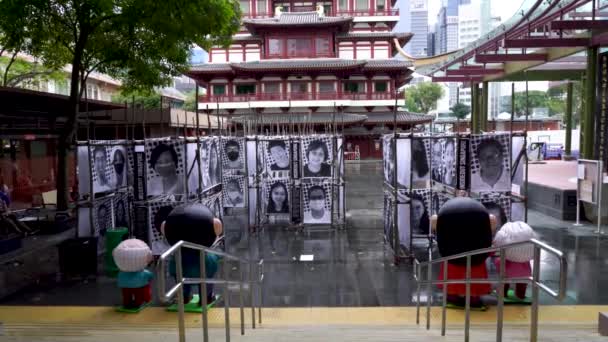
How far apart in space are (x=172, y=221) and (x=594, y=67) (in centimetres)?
1221

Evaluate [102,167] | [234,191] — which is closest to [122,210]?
[102,167]

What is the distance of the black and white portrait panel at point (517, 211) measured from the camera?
8.69 metres

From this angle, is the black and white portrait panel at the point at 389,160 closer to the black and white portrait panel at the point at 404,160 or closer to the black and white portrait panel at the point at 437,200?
the black and white portrait panel at the point at 404,160

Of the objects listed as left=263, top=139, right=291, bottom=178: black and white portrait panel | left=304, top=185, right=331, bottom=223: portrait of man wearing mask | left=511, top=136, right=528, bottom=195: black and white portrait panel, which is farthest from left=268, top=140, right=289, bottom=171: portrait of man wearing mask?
left=511, top=136, right=528, bottom=195: black and white portrait panel

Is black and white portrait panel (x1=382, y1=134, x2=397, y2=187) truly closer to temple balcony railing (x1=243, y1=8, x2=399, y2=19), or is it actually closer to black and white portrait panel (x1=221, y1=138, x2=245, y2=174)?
black and white portrait panel (x1=221, y1=138, x2=245, y2=174)

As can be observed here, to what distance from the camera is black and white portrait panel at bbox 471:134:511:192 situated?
28.0 ft

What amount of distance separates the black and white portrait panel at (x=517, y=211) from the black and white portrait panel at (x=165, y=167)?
5872mm

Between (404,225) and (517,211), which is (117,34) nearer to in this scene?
(404,225)

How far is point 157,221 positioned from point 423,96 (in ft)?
209

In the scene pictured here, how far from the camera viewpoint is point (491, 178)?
28.2 feet

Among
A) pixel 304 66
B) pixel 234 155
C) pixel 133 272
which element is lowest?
pixel 133 272

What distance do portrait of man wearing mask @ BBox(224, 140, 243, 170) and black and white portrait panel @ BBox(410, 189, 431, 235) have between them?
5.70m

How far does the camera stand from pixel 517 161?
8.73 meters

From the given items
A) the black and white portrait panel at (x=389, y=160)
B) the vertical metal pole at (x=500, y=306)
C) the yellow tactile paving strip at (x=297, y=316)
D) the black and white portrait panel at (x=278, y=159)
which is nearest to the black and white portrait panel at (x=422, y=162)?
the black and white portrait panel at (x=389, y=160)
